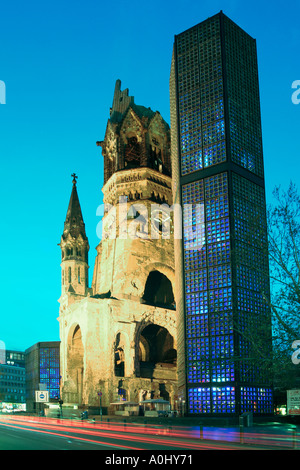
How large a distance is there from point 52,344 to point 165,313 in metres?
72.3

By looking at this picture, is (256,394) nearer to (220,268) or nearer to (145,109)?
(220,268)

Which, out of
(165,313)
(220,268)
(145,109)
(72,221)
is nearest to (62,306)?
(72,221)

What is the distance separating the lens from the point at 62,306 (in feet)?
262

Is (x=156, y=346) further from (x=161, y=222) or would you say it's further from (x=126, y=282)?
(x=161, y=222)

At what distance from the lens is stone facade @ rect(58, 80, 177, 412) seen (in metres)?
63.2

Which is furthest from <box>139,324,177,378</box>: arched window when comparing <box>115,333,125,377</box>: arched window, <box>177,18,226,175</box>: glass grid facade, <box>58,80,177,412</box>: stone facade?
<box>177,18,226,175</box>: glass grid facade

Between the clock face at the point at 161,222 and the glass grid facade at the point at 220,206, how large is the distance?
20.9 metres

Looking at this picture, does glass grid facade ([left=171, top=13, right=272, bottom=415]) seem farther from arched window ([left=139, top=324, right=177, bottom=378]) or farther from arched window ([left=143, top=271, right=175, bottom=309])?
arched window ([left=143, top=271, right=175, bottom=309])

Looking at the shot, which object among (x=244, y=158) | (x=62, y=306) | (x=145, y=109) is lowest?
(x=62, y=306)

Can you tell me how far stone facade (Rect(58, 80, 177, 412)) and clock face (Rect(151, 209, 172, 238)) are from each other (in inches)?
5.0

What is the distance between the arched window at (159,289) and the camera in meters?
77.6

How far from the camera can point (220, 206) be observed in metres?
50.1

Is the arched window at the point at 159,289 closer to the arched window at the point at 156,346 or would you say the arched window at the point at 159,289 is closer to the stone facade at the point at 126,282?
the stone facade at the point at 126,282

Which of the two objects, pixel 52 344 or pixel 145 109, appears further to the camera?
pixel 52 344
